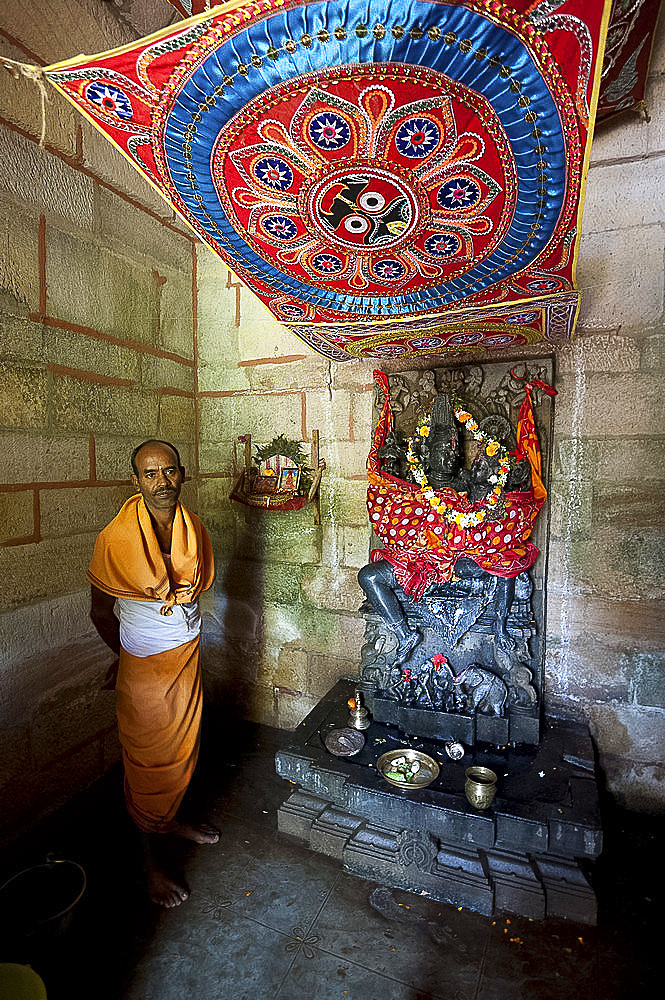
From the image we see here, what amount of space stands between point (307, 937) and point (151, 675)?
5.23 ft

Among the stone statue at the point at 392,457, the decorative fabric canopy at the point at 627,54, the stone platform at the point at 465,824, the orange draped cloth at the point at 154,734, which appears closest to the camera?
the stone platform at the point at 465,824

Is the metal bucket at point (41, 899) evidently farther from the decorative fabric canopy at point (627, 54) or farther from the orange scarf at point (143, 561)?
the decorative fabric canopy at point (627, 54)

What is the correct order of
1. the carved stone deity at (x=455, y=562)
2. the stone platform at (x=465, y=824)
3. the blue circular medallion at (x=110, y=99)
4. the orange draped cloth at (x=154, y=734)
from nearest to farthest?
the blue circular medallion at (x=110, y=99)
the stone platform at (x=465, y=824)
the orange draped cloth at (x=154, y=734)
the carved stone deity at (x=455, y=562)

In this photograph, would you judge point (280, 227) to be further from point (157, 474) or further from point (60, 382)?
point (60, 382)

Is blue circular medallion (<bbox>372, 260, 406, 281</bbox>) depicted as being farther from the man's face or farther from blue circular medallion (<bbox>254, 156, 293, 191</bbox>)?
the man's face

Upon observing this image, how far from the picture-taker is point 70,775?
11.3 feet

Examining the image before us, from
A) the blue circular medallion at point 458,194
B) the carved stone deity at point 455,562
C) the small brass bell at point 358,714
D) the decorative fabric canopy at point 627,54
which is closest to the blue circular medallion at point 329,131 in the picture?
the blue circular medallion at point 458,194

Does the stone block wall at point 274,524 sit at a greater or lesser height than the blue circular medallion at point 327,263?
lesser

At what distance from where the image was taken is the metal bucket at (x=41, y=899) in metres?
2.13

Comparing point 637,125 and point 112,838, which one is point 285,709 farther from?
point 637,125

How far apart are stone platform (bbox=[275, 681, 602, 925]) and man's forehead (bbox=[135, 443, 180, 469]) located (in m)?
2.01

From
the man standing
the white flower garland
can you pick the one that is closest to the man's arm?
the man standing

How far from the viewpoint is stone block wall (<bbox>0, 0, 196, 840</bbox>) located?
119 inches

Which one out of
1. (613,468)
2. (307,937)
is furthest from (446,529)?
(307,937)
